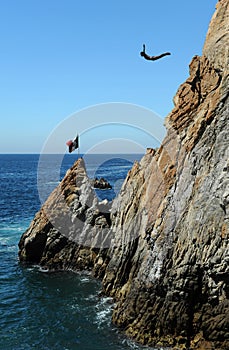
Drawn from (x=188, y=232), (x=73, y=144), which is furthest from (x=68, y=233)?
(x=188, y=232)

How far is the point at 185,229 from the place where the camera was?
2644 cm

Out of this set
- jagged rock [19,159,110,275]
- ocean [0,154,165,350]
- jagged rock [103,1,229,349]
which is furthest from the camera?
jagged rock [19,159,110,275]

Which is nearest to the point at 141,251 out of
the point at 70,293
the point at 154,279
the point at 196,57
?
the point at 154,279

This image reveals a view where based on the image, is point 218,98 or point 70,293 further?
point 70,293

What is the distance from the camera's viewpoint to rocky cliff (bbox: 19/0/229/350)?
24.6 meters

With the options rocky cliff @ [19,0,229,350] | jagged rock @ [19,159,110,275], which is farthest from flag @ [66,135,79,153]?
rocky cliff @ [19,0,229,350]

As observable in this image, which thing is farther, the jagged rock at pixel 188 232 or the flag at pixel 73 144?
Answer: the flag at pixel 73 144

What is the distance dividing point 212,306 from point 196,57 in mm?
19233

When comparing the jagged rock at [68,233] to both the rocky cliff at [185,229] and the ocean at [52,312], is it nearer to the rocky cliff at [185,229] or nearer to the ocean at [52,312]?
the ocean at [52,312]

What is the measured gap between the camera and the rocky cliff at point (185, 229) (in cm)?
2458

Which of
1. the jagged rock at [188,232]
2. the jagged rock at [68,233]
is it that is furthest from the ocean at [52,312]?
the jagged rock at [68,233]

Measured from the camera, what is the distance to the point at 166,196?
29.3 m

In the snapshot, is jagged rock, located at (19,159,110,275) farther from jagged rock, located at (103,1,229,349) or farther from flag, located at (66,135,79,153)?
jagged rock, located at (103,1,229,349)

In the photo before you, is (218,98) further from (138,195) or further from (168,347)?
(168,347)
